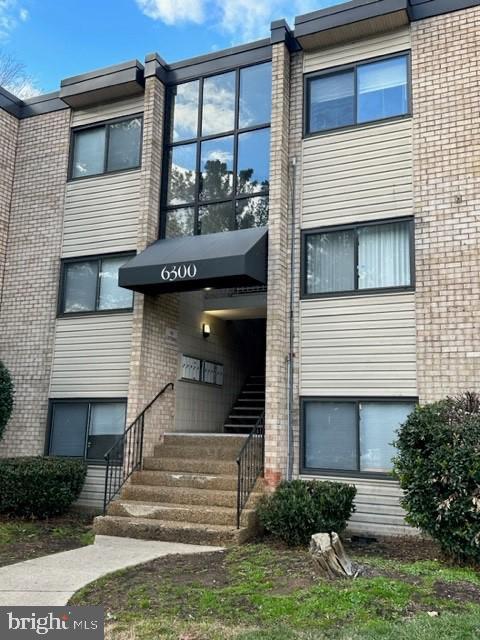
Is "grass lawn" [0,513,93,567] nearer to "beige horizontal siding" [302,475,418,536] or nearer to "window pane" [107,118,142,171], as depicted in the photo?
"beige horizontal siding" [302,475,418,536]

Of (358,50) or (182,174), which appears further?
(182,174)

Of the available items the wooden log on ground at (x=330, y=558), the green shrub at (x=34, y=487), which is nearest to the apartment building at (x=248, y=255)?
the green shrub at (x=34, y=487)

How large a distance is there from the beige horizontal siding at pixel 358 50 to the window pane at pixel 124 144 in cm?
357

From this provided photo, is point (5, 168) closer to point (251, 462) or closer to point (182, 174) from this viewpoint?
point (182, 174)

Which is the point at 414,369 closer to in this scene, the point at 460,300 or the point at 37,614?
the point at 460,300

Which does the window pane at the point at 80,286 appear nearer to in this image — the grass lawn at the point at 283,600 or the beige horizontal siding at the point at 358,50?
the beige horizontal siding at the point at 358,50

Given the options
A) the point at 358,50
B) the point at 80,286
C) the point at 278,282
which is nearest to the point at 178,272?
the point at 278,282

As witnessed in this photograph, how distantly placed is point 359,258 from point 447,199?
5.26ft

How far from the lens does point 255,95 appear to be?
1122cm

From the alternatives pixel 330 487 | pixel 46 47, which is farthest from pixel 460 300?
pixel 46 47

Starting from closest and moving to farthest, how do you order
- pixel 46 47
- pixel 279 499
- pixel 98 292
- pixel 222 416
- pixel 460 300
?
pixel 279 499
pixel 460 300
pixel 98 292
pixel 222 416
pixel 46 47

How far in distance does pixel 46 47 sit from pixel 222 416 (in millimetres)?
22873

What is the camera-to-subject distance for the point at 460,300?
8984 millimetres

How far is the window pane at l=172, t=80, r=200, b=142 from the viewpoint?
11773mm
